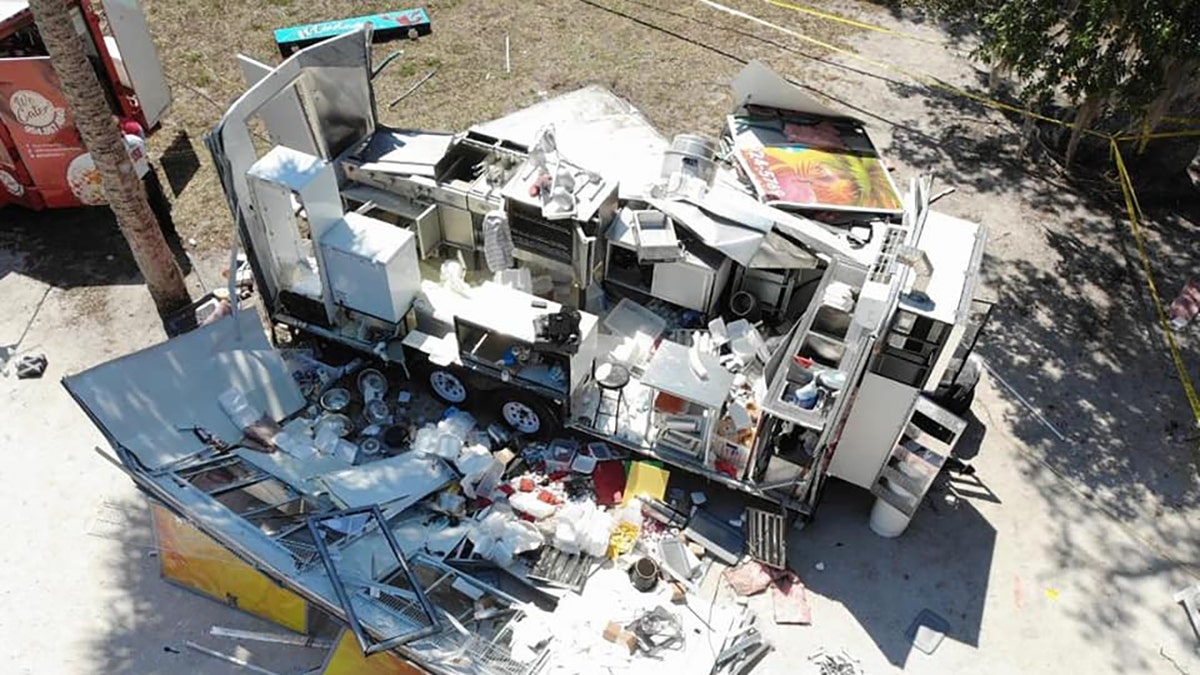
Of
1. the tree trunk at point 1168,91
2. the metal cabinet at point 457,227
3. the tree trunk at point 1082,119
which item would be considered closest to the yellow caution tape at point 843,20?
the tree trunk at point 1082,119

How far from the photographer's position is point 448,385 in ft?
33.2

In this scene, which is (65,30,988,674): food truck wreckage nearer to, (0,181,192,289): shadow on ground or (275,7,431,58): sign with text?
(0,181,192,289): shadow on ground

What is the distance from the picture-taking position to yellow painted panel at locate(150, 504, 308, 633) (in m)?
8.27

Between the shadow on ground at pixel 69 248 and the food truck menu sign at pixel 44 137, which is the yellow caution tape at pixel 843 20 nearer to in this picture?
the shadow on ground at pixel 69 248

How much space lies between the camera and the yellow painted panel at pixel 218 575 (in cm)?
827

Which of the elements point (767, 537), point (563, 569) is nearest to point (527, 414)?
point (563, 569)

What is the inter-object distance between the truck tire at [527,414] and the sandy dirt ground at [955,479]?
306 cm

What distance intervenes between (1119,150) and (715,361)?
10.1m

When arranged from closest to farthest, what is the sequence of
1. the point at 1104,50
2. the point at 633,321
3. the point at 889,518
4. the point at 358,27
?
1. the point at 889,518
2. the point at 633,321
3. the point at 1104,50
4. the point at 358,27

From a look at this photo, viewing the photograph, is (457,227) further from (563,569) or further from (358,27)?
(358,27)

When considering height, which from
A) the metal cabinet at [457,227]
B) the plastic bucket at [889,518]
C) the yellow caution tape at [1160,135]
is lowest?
the plastic bucket at [889,518]

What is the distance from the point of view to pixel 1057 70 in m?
12.4

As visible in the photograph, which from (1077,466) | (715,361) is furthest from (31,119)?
(1077,466)

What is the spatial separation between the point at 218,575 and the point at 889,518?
714cm
